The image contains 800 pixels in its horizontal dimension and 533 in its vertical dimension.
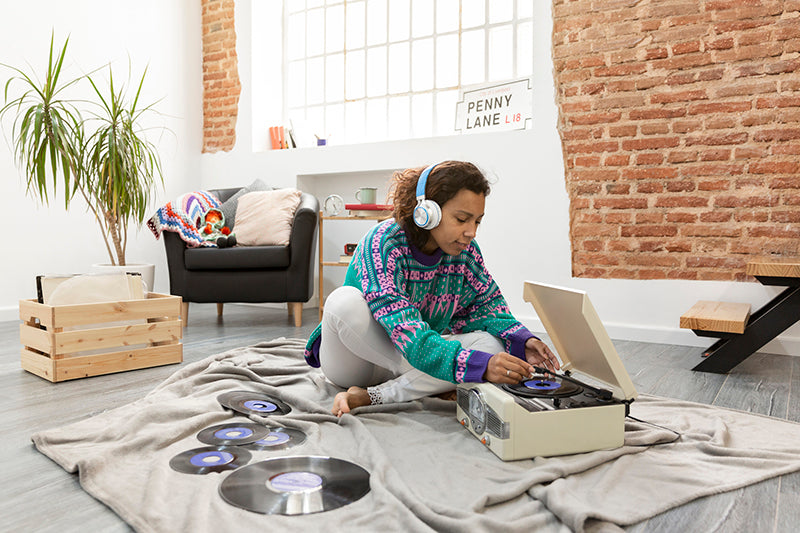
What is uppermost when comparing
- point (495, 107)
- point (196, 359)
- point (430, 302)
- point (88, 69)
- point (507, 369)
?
point (88, 69)

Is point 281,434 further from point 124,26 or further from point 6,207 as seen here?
point 124,26

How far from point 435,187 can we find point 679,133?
2012mm

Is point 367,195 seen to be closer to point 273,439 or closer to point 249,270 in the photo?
point 249,270

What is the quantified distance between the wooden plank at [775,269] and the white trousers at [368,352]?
4.25ft

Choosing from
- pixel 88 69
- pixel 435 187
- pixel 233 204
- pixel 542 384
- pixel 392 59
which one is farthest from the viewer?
pixel 392 59

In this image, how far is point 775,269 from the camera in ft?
7.44

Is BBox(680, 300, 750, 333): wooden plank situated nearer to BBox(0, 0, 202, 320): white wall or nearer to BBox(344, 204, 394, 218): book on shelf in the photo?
BBox(344, 204, 394, 218): book on shelf

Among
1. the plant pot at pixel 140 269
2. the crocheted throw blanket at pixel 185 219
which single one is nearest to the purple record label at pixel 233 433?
the plant pot at pixel 140 269

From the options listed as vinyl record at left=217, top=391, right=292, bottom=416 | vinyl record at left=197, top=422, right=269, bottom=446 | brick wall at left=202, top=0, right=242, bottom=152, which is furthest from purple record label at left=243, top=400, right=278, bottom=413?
brick wall at left=202, top=0, right=242, bottom=152

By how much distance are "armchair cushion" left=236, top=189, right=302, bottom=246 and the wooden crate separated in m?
1.13

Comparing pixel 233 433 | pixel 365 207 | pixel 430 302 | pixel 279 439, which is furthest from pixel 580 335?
pixel 365 207

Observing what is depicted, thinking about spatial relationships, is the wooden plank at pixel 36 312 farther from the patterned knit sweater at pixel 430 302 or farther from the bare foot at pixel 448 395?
the bare foot at pixel 448 395

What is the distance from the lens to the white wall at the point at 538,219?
3006 millimetres

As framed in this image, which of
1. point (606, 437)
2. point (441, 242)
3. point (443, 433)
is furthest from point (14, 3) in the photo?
point (606, 437)
